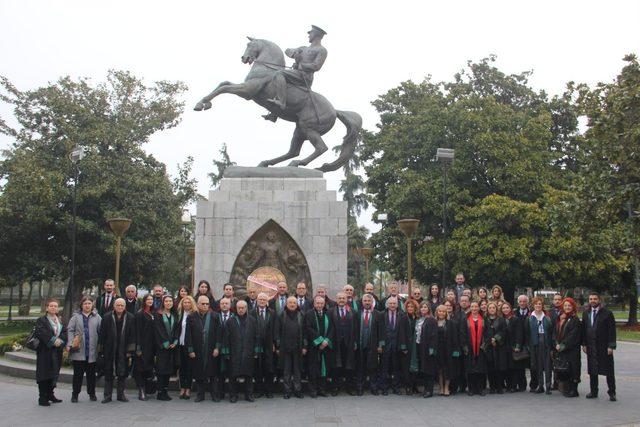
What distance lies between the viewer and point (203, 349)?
9719 mm

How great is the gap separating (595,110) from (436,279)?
51.7ft

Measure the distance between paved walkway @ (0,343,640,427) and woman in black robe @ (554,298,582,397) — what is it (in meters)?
0.25

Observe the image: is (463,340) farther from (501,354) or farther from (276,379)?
(276,379)

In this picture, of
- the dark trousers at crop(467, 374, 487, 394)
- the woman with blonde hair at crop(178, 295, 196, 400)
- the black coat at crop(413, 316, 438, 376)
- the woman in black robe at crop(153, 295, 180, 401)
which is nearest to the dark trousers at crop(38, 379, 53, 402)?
the woman in black robe at crop(153, 295, 180, 401)

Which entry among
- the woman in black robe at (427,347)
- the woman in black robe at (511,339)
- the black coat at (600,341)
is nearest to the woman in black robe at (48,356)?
the woman in black robe at (427,347)

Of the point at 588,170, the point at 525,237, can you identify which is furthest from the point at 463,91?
the point at 588,170

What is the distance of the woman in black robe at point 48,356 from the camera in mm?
9055

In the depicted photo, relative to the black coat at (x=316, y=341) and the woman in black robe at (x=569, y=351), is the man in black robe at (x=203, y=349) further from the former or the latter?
the woman in black robe at (x=569, y=351)

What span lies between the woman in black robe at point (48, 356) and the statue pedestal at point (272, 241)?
3.93 m

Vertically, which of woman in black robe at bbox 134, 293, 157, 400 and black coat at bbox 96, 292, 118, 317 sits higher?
black coat at bbox 96, 292, 118, 317

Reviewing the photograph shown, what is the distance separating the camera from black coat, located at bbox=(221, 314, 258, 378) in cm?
960

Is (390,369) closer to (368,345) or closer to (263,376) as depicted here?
(368,345)

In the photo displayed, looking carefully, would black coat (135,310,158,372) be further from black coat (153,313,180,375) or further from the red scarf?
the red scarf

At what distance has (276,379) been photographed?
1061 centimetres
